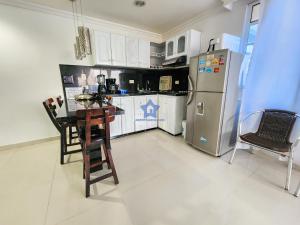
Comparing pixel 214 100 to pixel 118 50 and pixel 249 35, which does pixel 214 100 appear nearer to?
pixel 249 35

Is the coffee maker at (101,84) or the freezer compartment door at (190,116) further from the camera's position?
the coffee maker at (101,84)

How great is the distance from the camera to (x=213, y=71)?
211 centimetres

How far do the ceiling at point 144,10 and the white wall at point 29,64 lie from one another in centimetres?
33

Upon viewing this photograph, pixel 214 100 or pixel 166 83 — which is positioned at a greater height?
pixel 166 83

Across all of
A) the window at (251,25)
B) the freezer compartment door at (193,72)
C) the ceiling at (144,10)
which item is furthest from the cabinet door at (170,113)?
the ceiling at (144,10)

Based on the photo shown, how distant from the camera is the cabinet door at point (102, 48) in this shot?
9.06ft

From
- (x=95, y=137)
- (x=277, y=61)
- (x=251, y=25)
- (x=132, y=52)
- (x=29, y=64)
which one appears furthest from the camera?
(x=132, y=52)

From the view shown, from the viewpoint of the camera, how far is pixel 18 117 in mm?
2609

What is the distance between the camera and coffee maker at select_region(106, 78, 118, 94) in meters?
3.06

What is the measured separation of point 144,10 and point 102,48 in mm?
1113

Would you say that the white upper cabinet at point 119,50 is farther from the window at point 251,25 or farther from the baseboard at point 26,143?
the window at point 251,25

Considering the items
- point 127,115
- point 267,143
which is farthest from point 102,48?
point 267,143

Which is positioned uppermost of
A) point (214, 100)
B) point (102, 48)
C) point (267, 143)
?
point (102, 48)

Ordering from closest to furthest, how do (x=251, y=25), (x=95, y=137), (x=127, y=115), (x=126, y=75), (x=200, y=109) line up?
1. (x=95, y=137)
2. (x=251, y=25)
3. (x=200, y=109)
4. (x=127, y=115)
5. (x=126, y=75)
